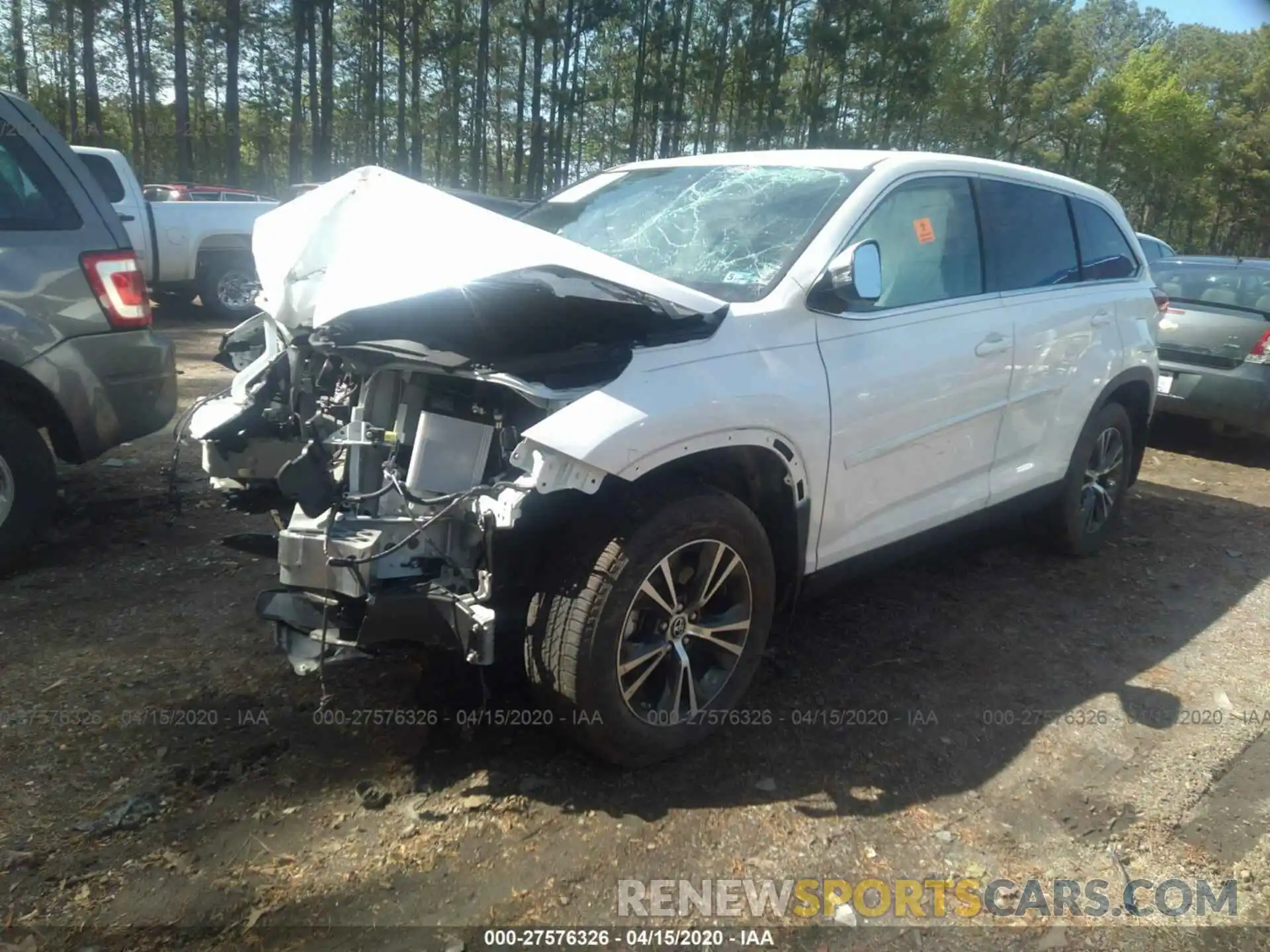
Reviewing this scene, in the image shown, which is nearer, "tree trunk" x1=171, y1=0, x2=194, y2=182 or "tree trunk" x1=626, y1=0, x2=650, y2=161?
"tree trunk" x1=171, y1=0, x2=194, y2=182

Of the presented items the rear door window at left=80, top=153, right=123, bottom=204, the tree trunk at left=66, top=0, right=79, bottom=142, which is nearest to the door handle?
the rear door window at left=80, top=153, right=123, bottom=204

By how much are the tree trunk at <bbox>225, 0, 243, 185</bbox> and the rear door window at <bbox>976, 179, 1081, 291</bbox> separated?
27.8 m

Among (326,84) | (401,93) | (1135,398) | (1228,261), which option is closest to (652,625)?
(1135,398)

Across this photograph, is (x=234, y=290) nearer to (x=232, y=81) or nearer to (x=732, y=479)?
(x=732, y=479)

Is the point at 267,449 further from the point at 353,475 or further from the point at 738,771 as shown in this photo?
the point at 738,771

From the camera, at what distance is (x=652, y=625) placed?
303cm

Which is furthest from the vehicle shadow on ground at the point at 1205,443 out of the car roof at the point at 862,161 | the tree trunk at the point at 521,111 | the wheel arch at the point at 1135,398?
the tree trunk at the point at 521,111

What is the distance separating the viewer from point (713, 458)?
3.05 metres

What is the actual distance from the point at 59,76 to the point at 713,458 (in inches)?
1548

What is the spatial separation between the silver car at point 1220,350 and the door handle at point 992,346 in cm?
417

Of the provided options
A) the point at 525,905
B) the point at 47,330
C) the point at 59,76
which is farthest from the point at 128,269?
the point at 59,76

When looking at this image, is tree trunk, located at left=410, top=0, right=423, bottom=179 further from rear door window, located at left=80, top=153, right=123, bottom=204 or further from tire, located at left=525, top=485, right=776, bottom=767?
tire, located at left=525, top=485, right=776, bottom=767

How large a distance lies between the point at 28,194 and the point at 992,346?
4.12m

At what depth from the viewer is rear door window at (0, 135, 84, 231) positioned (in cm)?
410
